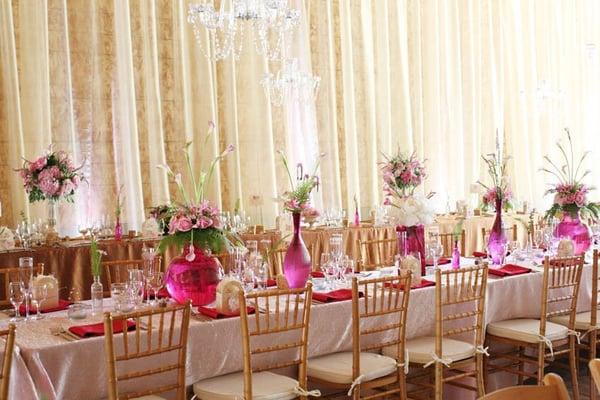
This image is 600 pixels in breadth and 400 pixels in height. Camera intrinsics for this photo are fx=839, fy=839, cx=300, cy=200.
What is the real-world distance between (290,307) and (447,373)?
1341 mm

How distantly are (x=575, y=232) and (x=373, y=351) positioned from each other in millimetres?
2206

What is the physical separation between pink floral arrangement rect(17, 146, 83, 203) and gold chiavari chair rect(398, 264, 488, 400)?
3.24 m

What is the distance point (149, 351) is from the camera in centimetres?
348

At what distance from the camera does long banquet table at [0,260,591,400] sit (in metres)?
3.46

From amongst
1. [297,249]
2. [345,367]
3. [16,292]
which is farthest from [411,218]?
[16,292]

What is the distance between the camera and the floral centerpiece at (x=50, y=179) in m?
6.54

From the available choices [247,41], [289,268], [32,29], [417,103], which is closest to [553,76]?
[417,103]

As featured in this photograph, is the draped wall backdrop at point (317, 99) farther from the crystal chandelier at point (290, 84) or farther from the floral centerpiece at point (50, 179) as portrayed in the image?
the floral centerpiece at point (50, 179)

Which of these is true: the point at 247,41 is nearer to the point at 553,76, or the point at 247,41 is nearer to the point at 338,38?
the point at 338,38

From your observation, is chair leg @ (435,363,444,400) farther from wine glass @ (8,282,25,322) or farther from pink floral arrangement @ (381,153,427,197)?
wine glass @ (8,282,25,322)

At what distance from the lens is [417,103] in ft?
34.8

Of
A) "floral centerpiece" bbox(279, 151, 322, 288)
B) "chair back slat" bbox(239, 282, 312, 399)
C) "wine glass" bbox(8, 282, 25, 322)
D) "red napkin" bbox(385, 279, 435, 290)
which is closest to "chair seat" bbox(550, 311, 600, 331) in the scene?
"red napkin" bbox(385, 279, 435, 290)

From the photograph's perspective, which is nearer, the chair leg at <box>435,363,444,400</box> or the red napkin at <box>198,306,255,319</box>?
the red napkin at <box>198,306,255,319</box>

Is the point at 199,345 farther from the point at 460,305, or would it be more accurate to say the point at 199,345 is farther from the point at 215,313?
the point at 460,305
